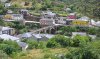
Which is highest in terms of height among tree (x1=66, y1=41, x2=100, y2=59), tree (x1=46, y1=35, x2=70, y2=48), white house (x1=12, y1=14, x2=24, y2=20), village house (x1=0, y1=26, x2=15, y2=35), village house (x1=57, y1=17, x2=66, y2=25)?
tree (x1=66, y1=41, x2=100, y2=59)

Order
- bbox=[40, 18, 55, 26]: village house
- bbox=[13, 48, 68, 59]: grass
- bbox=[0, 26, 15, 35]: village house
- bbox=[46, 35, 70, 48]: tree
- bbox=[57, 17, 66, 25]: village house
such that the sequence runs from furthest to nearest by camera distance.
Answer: bbox=[57, 17, 66, 25]: village house → bbox=[40, 18, 55, 26]: village house → bbox=[0, 26, 15, 35]: village house → bbox=[46, 35, 70, 48]: tree → bbox=[13, 48, 68, 59]: grass

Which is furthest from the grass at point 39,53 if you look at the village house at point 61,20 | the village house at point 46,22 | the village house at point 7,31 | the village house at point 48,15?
the village house at point 48,15

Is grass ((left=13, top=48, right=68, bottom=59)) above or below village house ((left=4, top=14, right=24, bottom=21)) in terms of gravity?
above

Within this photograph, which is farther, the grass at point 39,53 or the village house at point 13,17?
the village house at point 13,17

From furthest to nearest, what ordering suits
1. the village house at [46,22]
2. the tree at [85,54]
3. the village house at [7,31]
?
the village house at [46,22], the village house at [7,31], the tree at [85,54]

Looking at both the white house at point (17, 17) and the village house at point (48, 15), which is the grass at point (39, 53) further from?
the village house at point (48, 15)

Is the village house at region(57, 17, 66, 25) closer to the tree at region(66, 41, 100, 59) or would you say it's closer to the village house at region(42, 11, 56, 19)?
the village house at region(42, 11, 56, 19)

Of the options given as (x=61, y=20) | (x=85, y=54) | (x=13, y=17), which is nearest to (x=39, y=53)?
(x=85, y=54)

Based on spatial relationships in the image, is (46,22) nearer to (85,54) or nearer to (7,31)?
(7,31)

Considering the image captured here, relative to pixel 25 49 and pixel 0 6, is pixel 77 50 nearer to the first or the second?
pixel 25 49

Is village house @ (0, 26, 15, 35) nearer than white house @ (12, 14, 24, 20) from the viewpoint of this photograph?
Yes

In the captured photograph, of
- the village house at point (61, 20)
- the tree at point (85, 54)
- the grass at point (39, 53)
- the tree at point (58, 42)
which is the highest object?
the tree at point (85, 54)

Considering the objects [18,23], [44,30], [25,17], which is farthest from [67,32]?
[25,17]

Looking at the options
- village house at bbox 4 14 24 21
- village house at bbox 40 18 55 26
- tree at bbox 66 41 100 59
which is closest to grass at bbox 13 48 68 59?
tree at bbox 66 41 100 59
